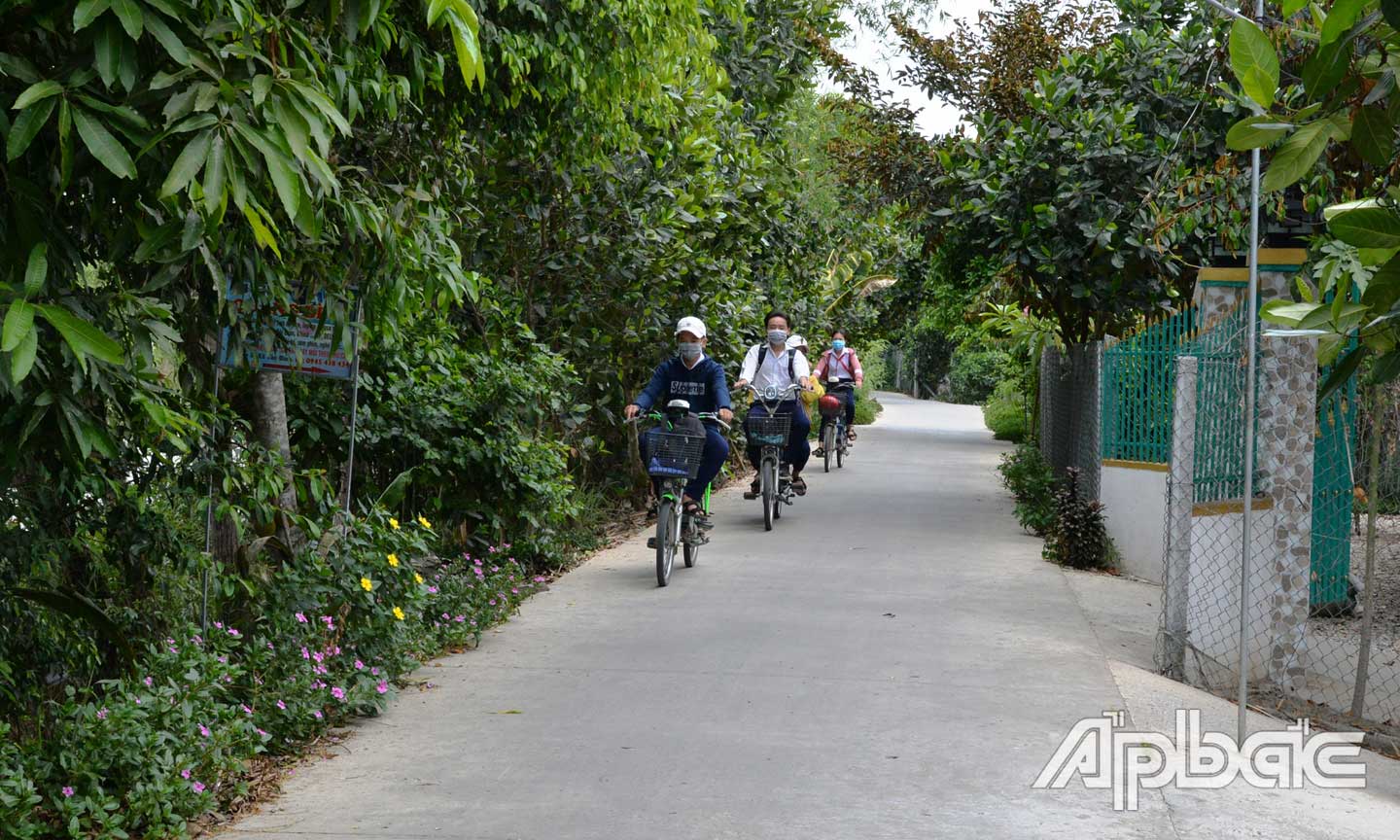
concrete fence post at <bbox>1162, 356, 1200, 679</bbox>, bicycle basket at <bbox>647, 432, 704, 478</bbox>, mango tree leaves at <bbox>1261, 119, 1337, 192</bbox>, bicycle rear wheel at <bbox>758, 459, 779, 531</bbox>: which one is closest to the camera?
mango tree leaves at <bbox>1261, 119, 1337, 192</bbox>

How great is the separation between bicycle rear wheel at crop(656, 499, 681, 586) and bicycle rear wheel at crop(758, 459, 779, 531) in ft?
10.5

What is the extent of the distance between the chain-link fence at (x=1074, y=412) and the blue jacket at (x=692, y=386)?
3.77m

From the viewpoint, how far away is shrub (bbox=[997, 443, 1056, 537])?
13852mm

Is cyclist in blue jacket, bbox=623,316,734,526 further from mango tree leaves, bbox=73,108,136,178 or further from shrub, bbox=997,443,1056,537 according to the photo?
mango tree leaves, bbox=73,108,136,178

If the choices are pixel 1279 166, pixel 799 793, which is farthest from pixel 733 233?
pixel 1279 166

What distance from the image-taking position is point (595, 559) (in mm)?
11547

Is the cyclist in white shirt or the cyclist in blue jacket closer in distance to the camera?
the cyclist in blue jacket

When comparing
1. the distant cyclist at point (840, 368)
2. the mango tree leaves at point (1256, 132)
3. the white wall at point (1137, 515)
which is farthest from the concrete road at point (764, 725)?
the distant cyclist at point (840, 368)

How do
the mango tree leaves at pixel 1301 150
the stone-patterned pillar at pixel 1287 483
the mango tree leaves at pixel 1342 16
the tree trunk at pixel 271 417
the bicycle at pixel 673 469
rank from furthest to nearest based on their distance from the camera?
the bicycle at pixel 673 469
the stone-patterned pillar at pixel 1287 483
the tree trunk at pixel 271 417
the mango tree leaves at pixel 1301 150
the mango tree leaves at pixel 1342 16

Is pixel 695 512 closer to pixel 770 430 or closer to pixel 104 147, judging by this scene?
pixel 770 430

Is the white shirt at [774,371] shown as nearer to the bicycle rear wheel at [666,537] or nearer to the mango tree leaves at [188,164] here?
the bicycle rear wheel at [666,537]

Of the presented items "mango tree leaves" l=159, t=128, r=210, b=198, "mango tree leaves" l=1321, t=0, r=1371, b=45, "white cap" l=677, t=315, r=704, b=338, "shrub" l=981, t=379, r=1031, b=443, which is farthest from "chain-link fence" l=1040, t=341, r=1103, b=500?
"mango tree leaves" l=1321, t=0, r=1371, b=45

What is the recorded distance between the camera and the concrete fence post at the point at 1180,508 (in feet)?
24.9

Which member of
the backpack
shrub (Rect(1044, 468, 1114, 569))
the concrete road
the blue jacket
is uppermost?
the backpack
